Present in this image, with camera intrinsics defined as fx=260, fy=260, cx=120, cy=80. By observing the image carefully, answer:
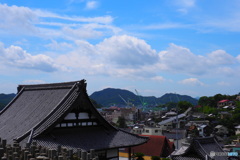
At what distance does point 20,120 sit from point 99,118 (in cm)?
583

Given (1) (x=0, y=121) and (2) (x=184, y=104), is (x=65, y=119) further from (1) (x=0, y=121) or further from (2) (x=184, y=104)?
(2) (x=184, y=104)

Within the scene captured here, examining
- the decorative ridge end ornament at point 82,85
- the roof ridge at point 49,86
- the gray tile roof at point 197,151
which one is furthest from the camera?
the gray tile roof at point 197,151

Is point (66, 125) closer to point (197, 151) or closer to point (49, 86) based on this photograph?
point (49, 86)

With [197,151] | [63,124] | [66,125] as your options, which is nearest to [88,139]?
[66,125]

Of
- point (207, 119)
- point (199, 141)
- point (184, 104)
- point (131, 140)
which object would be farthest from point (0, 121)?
point (184, 104)

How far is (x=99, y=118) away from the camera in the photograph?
19.0 m

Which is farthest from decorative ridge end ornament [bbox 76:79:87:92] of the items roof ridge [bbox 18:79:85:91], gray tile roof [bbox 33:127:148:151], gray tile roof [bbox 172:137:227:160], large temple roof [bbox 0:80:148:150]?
gray tile roof [bbox 172:137:227:160]

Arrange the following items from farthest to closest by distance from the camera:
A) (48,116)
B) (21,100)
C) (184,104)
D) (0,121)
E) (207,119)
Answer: (184,104), (207,119), (21,100), (0,121), (48,116)

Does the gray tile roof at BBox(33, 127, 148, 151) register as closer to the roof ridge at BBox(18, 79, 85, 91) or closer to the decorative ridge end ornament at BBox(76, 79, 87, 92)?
the decorative ridge end ornament at BBox(76, 79, 87, 92)

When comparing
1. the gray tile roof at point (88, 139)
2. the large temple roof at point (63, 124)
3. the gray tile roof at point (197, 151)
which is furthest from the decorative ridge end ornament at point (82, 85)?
the gray tile roof at point (197, 151)

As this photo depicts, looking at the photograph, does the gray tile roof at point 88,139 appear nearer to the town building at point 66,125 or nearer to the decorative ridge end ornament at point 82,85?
the town building at point 66,125

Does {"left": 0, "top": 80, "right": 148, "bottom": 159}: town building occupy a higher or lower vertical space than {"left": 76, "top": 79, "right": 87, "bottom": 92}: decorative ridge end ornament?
lower

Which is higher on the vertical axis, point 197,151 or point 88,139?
point 88,139

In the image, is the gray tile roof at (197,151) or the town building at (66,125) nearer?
the town building at (66,125)
